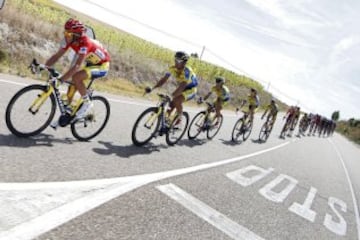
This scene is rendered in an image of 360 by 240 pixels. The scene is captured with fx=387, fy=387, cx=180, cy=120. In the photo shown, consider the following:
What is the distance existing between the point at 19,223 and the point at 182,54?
5.78 m

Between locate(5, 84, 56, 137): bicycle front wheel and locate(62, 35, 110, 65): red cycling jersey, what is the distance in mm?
783

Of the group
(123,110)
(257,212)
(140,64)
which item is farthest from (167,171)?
(140,64)

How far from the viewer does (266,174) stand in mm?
9484

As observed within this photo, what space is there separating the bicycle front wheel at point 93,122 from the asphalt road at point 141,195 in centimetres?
16

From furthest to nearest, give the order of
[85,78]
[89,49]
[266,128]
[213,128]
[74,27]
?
1. [266,128]
2. [213,128]
3. [85,78]
4. [89,49]
5. [74,27]

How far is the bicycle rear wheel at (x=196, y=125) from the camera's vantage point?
11.3 m

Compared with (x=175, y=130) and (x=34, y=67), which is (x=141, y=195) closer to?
(x=34, y=67)

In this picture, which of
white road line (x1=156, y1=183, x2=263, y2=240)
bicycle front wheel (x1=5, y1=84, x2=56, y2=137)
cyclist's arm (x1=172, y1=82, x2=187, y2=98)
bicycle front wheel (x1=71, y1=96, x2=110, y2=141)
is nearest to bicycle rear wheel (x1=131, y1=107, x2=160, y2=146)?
bicycle front wheel (x1=71, y1=96, x2=110, y2=141)

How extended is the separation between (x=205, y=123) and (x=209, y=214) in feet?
23.2

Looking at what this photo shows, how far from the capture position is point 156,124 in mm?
8273

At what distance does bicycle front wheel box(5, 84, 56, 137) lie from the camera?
580 cm

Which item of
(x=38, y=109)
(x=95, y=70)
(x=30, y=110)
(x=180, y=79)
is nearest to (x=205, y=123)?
(x=180, y=79)

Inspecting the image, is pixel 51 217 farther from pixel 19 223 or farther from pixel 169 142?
pixel 169 142

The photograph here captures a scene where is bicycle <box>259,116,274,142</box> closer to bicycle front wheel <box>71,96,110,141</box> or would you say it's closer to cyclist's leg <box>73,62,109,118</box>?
bicycle front wheel <box>71,96,110,141</box>
